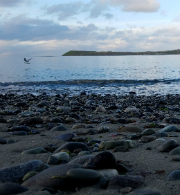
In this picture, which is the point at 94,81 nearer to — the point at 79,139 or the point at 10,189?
the point at 79,139

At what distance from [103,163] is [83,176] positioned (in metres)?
0.43

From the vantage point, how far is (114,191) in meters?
2.32

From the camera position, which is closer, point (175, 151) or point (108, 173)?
point (108, 173)

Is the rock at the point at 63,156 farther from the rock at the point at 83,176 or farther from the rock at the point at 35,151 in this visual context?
the rock at the point at 83,176

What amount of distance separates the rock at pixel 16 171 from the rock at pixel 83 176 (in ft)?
2.38

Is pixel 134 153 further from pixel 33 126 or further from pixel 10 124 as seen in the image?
pixel 10 124

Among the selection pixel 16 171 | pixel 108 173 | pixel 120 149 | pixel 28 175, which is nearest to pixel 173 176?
pixel 108 173

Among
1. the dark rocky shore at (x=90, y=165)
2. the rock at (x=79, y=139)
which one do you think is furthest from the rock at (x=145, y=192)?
the rock at (x=79, y=139)

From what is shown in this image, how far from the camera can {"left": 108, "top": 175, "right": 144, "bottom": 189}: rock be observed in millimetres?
2422

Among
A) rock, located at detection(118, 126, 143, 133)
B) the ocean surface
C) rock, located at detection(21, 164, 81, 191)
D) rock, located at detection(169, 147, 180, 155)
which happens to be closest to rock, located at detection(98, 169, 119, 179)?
rock, located at detection(21, 164, 81, 191)

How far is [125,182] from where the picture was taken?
2449 millimetres

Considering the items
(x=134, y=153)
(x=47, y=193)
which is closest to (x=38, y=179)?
(x=47, y=193)

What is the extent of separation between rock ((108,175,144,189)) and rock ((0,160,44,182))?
3.44ft

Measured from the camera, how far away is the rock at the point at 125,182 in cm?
242
